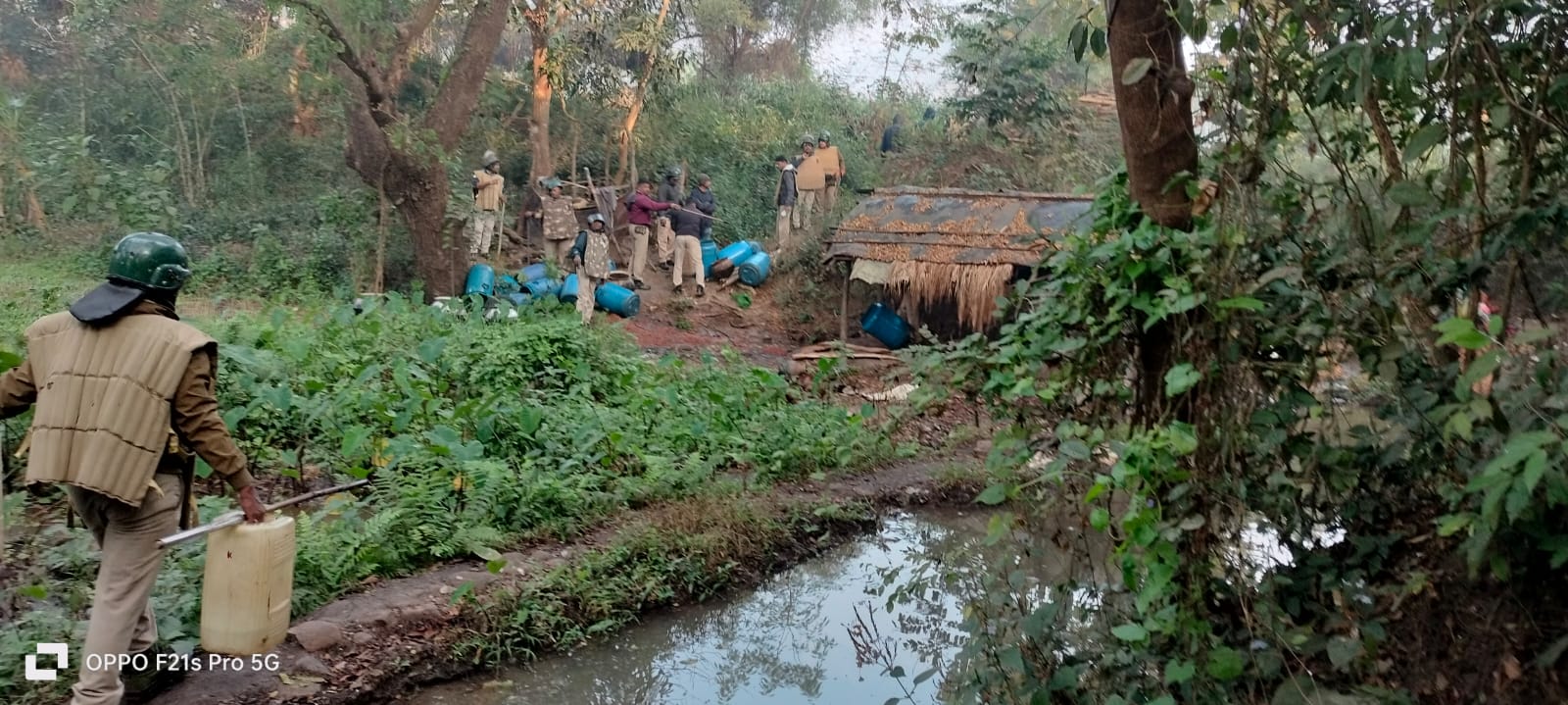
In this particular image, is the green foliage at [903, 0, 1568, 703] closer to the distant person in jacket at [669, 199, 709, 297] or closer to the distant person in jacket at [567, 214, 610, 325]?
the distant person in jacket at [567, 214, 610, 325]

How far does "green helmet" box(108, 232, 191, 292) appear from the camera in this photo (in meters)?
3.62

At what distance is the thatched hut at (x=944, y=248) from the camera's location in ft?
39.7

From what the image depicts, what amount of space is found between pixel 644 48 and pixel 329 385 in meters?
10.3

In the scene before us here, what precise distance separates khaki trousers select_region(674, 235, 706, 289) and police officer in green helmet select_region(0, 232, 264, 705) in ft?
38.2

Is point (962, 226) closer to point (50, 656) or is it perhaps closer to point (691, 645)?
point (691, 645)

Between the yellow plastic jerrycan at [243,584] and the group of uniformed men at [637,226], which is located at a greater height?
the group of uniformed men at [637,226]

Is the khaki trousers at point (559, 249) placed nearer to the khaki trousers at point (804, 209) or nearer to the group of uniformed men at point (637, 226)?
the group of uniformed men at point (637, 226)

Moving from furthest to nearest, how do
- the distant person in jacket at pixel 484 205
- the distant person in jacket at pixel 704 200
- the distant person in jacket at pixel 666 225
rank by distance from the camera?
the distant person in jacket at pixel 704 200, the distant person in jacket at pixel 666 225, the distant person in jacket at pixel 484 205

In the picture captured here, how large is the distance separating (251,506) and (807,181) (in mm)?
14252

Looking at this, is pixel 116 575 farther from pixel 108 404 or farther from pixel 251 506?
pixel 108 404

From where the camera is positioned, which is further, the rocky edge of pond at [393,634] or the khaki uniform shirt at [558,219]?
the khaki uniform shirt at [558,219]

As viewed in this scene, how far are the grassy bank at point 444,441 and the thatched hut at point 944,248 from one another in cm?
315

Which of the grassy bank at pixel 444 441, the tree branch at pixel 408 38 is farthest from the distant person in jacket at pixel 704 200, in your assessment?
the grassy bank at pixel 444 441

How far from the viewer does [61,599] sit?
4.68 m
